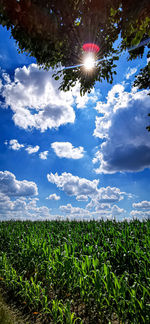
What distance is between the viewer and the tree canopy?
3666 millimetres

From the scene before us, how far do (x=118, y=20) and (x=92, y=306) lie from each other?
23.8ft

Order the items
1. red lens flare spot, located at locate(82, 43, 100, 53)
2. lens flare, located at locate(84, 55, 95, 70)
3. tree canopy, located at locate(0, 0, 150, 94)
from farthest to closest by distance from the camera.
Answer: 1. lens flare, located at locate(84, 55, 95, 70)
2. red lens flare spot, located at locate(82, 43, 100, 53)
3. tree canopy, located at locate(0, 0, 150, 94)

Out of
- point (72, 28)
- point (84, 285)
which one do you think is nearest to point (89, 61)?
point (72, 28)

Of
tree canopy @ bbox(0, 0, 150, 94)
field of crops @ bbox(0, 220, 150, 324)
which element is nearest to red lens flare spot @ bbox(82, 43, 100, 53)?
tree canopy @ bbox(0, 0, 150, 94)

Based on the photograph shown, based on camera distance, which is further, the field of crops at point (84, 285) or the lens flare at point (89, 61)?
the lens flare at point (89, 61)

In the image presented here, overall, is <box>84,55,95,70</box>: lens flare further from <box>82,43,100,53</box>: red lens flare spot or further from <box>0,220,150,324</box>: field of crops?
<box>0,220,150,324</box>: field of crops

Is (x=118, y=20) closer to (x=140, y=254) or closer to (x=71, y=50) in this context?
(x=71, y=50)

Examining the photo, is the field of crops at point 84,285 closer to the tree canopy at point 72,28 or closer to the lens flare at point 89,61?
the tree canopy at point 72,28

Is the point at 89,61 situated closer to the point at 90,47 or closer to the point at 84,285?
the point at 90,47

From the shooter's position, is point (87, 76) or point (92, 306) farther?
point (87, 76)

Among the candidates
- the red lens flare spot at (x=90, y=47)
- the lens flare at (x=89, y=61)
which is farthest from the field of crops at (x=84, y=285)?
the red lens flare spot at (x=90, y=47)

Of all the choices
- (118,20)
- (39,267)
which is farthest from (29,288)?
(118,20)

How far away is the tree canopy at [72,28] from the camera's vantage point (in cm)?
367

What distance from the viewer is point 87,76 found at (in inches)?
283
